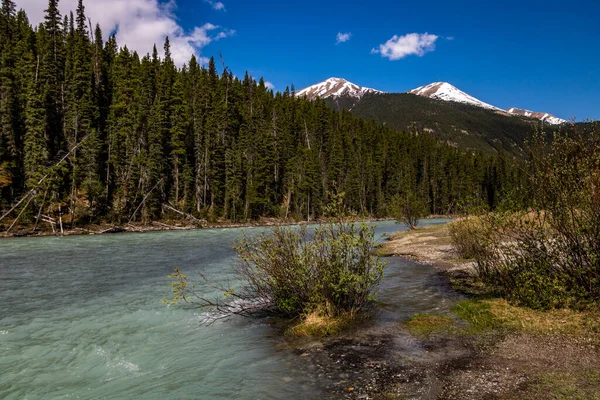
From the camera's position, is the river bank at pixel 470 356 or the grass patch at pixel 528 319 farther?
the grass patch at pixel 528 319

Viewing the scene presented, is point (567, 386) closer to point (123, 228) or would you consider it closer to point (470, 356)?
point (470, 356)

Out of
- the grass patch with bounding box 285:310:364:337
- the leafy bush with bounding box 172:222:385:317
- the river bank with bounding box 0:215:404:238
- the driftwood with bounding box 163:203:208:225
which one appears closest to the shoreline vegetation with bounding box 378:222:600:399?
the grass patch with bounding box 285:310:364:337

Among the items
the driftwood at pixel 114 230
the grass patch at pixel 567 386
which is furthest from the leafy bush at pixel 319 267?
the driftwood at pixel 114 230

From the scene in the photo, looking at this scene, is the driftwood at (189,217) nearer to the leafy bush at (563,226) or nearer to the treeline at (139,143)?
the treeline at (139,143)

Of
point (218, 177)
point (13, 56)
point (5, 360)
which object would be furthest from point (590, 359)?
point (13, 56)

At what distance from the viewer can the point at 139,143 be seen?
66125 millimetres

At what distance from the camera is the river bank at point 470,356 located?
653 cm

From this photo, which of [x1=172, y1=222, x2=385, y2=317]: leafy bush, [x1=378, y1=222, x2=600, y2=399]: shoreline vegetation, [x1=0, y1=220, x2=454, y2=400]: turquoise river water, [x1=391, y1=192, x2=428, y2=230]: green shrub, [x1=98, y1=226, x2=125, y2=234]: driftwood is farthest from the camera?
[x1=98, y1=226, x2=125, y2=234]: driftwood

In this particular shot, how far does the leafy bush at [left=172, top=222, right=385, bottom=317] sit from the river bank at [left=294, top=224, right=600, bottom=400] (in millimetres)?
1163

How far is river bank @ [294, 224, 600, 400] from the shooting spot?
653cm

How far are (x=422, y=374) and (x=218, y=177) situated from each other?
7169cm

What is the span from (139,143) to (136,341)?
62564 mm

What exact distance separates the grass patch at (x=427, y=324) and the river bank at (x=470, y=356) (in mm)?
27

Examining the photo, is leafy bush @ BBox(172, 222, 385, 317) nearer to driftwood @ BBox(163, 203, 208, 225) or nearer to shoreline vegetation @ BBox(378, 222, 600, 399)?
shoreline vegetation @ BBox(378, 222, 600, 399)
